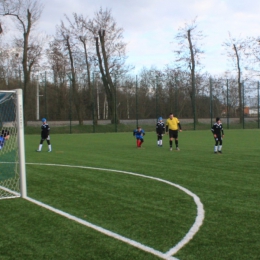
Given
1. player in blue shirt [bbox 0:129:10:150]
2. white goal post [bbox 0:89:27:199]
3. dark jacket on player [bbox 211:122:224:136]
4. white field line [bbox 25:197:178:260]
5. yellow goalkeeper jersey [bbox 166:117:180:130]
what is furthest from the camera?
yellow goalkeeper jersey [bbox 166:117:180:130]

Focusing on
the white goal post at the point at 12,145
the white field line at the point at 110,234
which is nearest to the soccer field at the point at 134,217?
the white field line at the point at 110,234

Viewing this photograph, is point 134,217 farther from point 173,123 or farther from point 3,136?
point 173,123

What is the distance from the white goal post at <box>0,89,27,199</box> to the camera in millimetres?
7703

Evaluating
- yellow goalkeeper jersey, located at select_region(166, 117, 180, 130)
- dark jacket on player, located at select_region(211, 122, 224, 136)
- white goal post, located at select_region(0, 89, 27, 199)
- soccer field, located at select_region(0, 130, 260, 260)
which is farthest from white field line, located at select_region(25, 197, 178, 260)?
yellow goalkeeper jersey, located at select_region(166, 117, 180, 130)

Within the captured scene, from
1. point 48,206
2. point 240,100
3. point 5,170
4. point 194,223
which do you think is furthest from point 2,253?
point 240,100

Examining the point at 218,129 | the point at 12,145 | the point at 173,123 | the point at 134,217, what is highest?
the point at 173,123

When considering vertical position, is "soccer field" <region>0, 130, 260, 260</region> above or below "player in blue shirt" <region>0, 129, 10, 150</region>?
below

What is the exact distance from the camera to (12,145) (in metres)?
11.2

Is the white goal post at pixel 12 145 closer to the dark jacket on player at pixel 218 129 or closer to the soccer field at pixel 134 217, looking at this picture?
the soccer field at pixel 134 217

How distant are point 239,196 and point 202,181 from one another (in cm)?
185

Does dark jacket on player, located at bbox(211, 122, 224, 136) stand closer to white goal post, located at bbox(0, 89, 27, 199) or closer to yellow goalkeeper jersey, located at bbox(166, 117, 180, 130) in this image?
yellow goalkeeper jersey, located at bbox(166, 117, 180, 130)

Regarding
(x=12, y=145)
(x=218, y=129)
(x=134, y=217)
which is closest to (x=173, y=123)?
(x=218, y=129)

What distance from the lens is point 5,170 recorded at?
37.2 feet

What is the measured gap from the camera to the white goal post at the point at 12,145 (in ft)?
25.3
